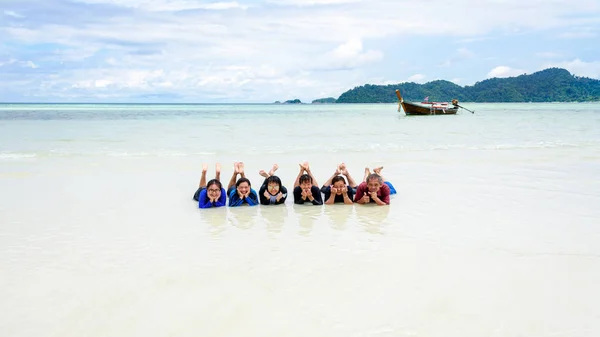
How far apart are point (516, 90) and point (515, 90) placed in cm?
29

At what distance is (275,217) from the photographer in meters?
6.95

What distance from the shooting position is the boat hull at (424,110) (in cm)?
4522

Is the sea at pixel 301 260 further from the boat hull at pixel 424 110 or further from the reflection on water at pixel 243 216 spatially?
the boat hull at pixel 424 110

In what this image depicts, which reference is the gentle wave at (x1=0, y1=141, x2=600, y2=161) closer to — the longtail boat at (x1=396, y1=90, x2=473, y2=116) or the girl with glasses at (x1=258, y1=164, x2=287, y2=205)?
the girl with glasses at (x1=258, y1=164, x2=287, y2=205)

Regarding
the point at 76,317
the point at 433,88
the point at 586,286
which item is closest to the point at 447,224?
the point at 586,286

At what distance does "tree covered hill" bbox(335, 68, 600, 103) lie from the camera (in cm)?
11338

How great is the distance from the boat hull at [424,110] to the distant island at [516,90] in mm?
73298

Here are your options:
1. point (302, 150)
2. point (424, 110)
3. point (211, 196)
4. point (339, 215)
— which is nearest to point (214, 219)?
point (211, 196)

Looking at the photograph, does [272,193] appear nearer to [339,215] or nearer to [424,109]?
[339,215]

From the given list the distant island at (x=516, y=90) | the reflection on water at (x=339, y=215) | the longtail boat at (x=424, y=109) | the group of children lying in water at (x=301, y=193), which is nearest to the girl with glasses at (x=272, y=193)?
the group of children lying in water at (x=301, y=193)

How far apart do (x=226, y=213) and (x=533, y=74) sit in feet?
432

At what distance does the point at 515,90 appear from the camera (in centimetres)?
12162

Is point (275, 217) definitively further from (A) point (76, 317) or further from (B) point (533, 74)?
(B) point (533, 74)

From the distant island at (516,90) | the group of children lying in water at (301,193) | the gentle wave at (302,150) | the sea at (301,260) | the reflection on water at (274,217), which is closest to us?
the sea at (301,260)
